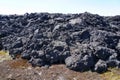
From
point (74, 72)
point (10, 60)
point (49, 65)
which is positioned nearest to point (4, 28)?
point (10, 60)

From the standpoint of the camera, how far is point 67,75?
40.8 m

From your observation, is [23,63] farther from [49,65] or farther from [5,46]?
[5,46]

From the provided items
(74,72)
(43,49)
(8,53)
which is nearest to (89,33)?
(43,49)

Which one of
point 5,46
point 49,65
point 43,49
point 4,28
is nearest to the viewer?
point 49,65

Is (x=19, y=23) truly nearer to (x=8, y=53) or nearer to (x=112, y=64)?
(x=8, y=53)

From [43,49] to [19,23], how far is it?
35104 millimetres

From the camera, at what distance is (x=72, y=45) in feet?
170

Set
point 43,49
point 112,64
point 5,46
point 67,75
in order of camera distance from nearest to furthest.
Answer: point 67,75, point 112,64, point 43,49, point 5,46

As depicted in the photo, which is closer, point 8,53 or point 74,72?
point 74,72

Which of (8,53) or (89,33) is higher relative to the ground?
(89,33)

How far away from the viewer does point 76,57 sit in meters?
44.6

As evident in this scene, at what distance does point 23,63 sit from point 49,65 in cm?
589

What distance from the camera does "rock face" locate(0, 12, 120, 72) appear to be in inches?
1740

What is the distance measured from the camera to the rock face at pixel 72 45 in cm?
4419
